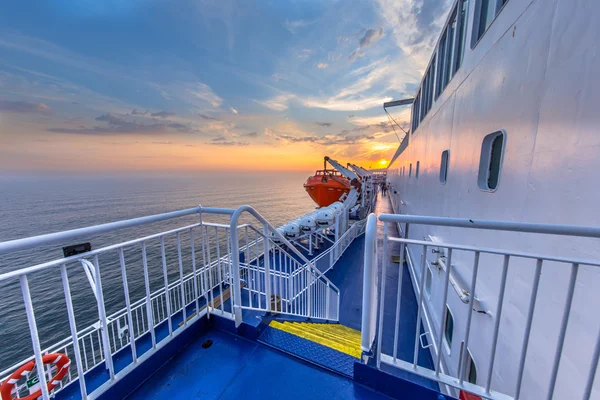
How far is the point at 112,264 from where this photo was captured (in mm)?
14289

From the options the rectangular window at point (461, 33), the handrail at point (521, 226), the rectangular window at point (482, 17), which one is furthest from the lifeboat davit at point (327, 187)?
the handrail at point (521, 226)

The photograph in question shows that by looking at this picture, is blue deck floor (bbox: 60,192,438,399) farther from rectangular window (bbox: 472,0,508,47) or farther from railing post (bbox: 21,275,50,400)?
rectangular window (bbox: 472,0,508,47)

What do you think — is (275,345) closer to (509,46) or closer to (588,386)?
(588,386)

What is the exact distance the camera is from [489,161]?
2643mm

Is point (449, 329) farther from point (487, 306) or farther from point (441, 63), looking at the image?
point (441, 63)

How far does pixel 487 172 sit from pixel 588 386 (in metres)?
2.06

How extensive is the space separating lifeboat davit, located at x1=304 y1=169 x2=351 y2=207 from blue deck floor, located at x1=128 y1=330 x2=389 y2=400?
17632 millimetres

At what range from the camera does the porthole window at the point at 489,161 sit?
2.53 metres

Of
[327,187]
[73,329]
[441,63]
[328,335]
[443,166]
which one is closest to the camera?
[73,329]

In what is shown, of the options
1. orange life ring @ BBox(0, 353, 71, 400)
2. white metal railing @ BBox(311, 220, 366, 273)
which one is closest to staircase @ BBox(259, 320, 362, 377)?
orange life ring @ BBox(0, 353, 71, 400)

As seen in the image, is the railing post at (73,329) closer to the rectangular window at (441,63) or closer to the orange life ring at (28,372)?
the orange life ring at (28,372)

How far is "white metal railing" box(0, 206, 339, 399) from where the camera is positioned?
138 cm

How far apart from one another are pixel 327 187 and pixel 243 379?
18820 mm

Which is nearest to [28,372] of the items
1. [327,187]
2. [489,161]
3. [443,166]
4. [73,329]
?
[73,329]
